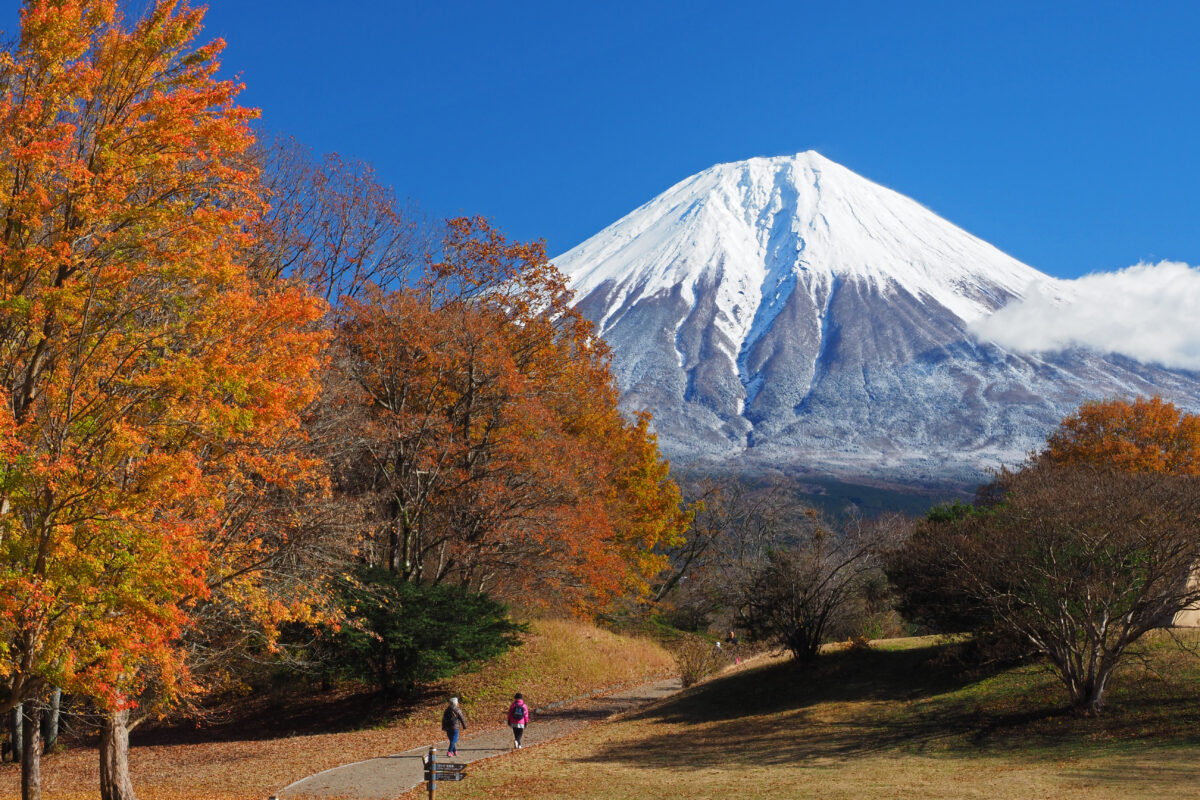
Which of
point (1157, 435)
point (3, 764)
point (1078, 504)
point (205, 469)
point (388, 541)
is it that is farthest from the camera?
point (1157, 435)

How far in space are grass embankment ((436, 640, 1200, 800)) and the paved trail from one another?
952 mm

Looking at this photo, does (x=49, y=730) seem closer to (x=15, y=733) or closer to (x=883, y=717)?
(x=15, y=733)

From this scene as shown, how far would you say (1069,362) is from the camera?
595 feet

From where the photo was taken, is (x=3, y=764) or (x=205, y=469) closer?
(x=205, y=469)

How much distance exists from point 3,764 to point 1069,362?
19060 centimetres

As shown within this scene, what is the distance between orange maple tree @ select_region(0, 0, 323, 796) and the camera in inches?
343

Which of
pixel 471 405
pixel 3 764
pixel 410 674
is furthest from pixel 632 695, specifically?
pixel 3 764

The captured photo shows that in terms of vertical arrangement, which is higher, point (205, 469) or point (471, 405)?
point (471, 405)

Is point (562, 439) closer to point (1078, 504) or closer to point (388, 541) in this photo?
point (388, 541)

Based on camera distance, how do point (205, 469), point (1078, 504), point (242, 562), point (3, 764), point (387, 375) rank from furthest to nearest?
1. point (387, 375)
2. point (3, 764)
3. point (1078, 504)
4. point (242, 562)
5. point (205, 469)

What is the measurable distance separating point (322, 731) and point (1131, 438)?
3803 cm

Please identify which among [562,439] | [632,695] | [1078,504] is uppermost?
[562,439]

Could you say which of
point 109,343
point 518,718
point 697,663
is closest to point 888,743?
point 518,718

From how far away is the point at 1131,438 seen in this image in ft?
143
